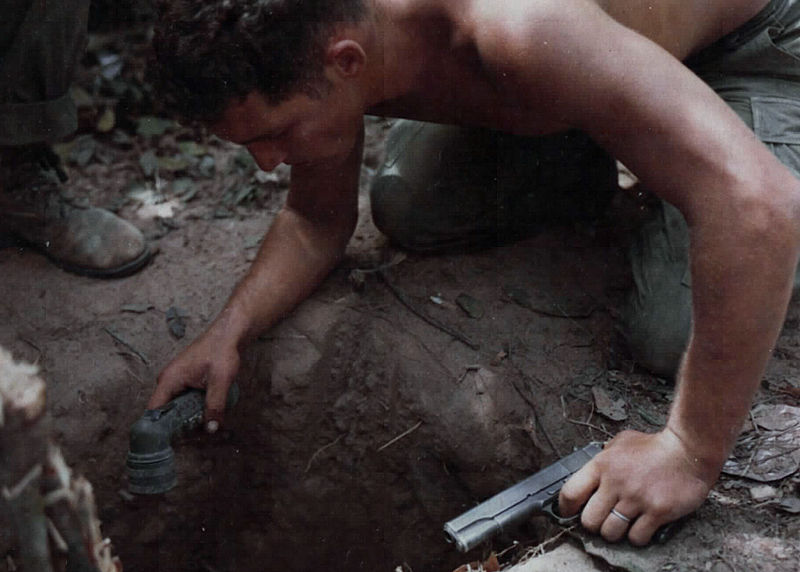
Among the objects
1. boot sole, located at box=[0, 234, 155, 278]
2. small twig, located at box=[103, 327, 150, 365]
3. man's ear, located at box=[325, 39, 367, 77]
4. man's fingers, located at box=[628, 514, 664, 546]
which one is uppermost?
man's ear, located at box=[325, 39, 367, 77]

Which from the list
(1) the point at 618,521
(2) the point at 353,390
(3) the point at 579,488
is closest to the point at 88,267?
(2) the point at 353,390

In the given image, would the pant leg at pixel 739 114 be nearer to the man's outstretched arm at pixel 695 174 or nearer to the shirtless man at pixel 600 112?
the shirtless man at pixel 600 112

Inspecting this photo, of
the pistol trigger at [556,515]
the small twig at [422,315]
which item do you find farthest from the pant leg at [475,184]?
the pistol trigger at [556,515]

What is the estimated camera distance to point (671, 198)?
5.98 feet

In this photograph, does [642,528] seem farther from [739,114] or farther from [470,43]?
[739,114]

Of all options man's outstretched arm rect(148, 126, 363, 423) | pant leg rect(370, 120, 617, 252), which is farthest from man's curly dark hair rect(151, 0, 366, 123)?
pant leg rect(370, 120, 617, 252)

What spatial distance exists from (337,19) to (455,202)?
1134 millimetres

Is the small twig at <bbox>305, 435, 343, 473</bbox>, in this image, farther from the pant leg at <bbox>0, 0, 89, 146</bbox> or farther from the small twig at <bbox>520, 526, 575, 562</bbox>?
the pant leg at <bbox>0, 0, 89, 146</bbox>

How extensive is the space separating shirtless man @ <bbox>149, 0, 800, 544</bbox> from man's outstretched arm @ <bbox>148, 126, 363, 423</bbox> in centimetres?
40

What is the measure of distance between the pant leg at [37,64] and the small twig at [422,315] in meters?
1.16

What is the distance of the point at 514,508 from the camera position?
1.98 m

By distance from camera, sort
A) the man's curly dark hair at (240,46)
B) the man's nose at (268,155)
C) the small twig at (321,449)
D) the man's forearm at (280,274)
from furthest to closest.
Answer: the small twig at (321,449), the man's forearm at (280,274), the man's nose at (268,155), the man's curly dark hair at (240,46)

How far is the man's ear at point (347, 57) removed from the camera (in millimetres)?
1897

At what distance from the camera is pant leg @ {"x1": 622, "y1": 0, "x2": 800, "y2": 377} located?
2.50 m
